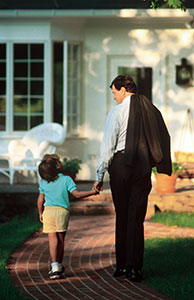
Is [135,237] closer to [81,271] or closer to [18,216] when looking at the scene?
[81,271]

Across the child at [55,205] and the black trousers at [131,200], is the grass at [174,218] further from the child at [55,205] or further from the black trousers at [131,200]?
the child at [55,205]

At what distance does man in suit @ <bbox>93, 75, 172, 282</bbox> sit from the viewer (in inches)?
240

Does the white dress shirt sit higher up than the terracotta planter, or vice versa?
the white dress shirt

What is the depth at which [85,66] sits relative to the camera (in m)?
14.1

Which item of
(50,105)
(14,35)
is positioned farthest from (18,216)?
(14,35)

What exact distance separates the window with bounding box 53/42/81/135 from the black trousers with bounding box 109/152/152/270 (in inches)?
301

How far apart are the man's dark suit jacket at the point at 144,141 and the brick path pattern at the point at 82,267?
3.39ft

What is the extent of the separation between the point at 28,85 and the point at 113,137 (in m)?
7.91

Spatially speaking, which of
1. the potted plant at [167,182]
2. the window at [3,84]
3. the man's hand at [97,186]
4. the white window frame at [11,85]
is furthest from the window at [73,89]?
the man's hand at [97,186]

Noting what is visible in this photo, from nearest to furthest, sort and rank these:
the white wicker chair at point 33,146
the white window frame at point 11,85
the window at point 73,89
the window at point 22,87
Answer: the white wicker chair at point 33,146 → the white window frame at point 11,85 → the window at point 22,87 → the window at point 73,89

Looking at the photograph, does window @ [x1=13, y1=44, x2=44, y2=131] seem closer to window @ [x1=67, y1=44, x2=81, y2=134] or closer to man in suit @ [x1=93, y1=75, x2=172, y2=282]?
window @ [x1=67, y1=44, x2=81, y2=134]

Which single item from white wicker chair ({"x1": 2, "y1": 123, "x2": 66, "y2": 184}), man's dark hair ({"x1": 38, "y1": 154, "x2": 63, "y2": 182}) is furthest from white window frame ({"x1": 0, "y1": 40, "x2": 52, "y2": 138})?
man's dark hair ({"x1": 38, "y1": 154, "x2": 63, "y2": 182})

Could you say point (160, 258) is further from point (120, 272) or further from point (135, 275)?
point (135, 275)

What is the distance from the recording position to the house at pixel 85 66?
44.7 feet
